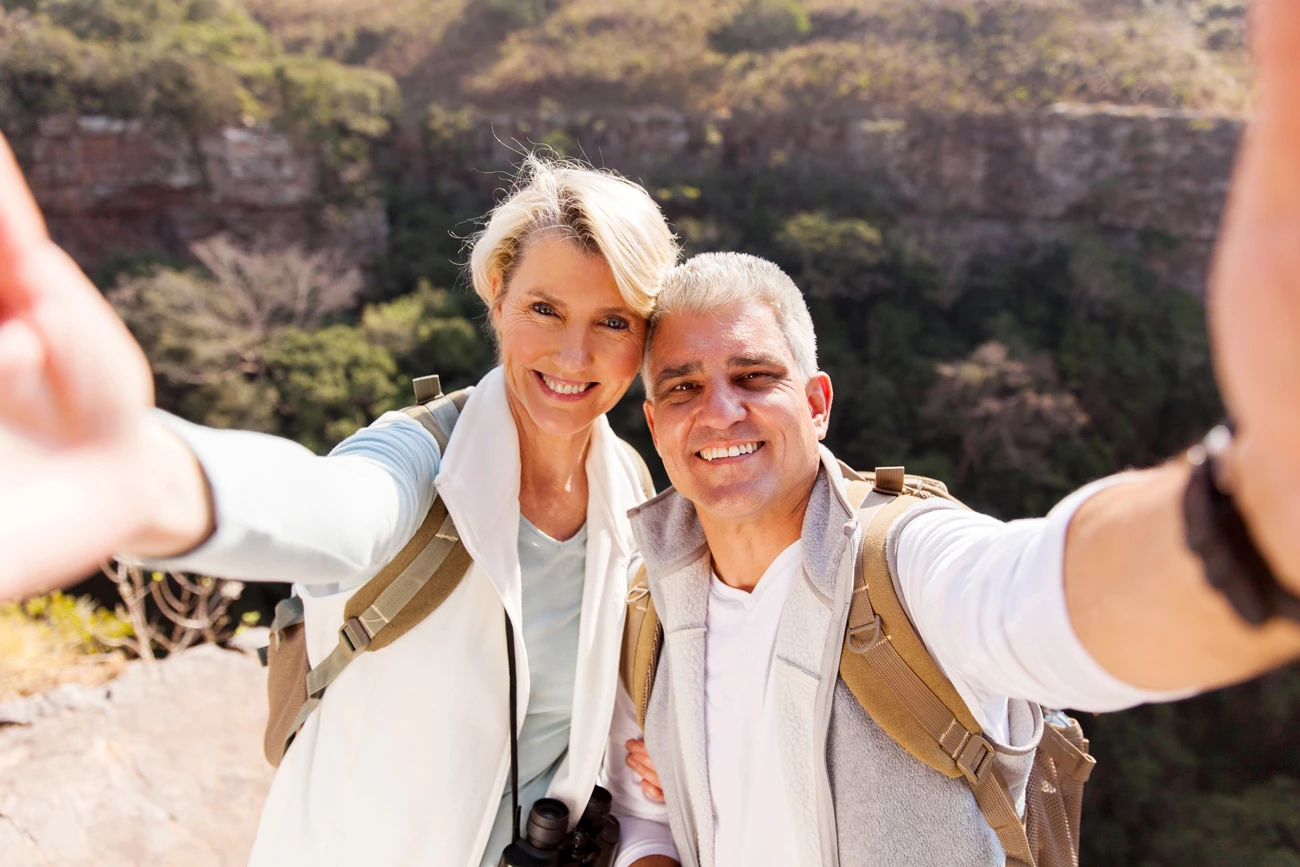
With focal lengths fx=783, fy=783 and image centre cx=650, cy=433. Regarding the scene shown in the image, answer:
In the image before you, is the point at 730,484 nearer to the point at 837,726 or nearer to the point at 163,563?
the point at 837,726

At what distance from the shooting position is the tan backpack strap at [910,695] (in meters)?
0.99

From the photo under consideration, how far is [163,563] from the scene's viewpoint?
0.62 metres

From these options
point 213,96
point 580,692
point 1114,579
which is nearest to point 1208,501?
point 1114,579

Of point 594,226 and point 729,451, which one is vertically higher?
point 594,226

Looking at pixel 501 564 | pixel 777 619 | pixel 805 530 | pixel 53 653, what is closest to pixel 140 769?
pixel 53 653

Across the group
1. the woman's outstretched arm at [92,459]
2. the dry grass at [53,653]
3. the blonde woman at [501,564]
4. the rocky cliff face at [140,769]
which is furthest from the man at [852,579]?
the dry grass at [53,653]

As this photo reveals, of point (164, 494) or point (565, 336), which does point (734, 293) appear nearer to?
point (565, 336)

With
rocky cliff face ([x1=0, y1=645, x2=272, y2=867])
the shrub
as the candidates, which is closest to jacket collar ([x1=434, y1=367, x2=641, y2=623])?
rocky cliff face ([x1=0, y1=645, x2=272, y2=867])

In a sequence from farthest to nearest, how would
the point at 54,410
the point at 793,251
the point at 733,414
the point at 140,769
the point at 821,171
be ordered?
the point at 821,171 → the point at 793,251 → the point at 140,769 → the point at 733,414 → the point at 54,410

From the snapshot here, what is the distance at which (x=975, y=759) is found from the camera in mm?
997

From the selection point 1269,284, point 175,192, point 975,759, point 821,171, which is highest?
point 1269,284

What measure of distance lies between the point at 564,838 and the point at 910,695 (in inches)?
25.4

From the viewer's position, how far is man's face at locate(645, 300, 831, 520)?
1200 mm

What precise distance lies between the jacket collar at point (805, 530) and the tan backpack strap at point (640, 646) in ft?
0.28
